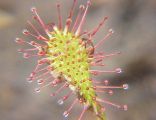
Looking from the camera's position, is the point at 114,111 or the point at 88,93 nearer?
the point at 88,93

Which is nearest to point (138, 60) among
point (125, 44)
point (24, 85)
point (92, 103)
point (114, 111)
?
point (125, 44)

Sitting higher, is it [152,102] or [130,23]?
[130,23]

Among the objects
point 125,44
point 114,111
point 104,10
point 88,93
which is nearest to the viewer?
point 88,93

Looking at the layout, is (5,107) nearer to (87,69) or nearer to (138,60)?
(138,60)

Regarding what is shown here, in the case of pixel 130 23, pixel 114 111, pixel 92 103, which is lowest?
pixel 114 111

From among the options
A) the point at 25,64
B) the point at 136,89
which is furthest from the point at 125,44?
the point at 25,64

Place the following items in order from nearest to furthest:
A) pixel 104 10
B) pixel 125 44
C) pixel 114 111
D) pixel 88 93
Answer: pixel 88 93
pixel 114 111
pixel 125 44
pixel 104 10
